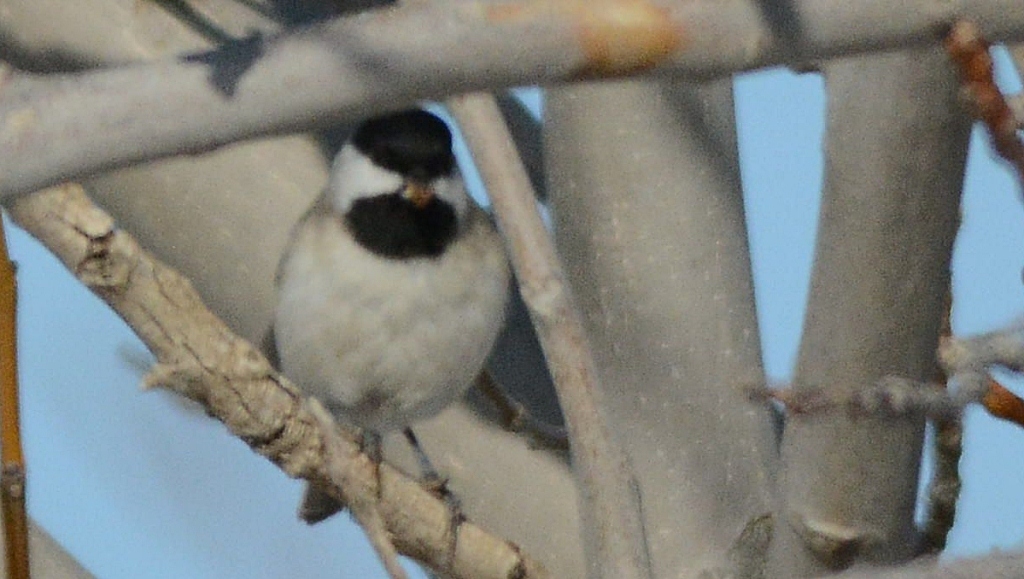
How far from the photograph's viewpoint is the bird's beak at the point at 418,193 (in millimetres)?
2848

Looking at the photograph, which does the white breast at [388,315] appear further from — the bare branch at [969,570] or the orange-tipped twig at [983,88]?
the bare branch at [969,570]

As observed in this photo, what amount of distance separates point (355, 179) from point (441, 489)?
28.4 inches

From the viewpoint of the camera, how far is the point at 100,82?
0.91 meters

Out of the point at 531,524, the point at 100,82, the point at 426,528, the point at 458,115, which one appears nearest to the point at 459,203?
the point at 531,524

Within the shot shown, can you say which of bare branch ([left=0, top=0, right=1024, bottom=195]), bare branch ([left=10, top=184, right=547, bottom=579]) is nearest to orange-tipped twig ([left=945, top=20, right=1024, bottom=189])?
bare branch ([left=0, top=0, right=1024, bottom=195])

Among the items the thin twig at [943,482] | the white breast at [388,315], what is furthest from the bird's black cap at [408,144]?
the thin twig at [943,482]

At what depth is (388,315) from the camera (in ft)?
9.00

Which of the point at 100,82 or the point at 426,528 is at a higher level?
the point at 100,82

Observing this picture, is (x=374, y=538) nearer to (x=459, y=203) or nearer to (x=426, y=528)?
(x=426, y=528)

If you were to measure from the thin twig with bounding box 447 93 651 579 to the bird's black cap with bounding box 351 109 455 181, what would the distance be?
136cm

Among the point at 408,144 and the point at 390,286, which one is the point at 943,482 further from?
the point at 408,144

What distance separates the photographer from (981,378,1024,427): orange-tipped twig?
111cm

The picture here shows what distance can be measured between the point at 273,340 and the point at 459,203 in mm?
449

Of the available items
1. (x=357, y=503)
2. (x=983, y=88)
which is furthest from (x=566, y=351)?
(x=983, y=88)
